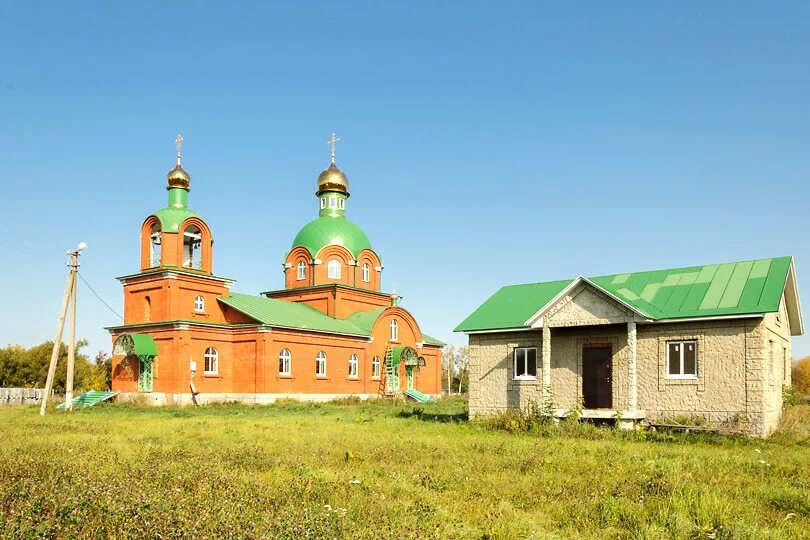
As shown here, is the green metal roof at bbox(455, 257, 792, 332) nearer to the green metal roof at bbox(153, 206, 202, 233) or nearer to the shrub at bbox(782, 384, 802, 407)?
the shrub at bbox(782, 384, 802, 407)

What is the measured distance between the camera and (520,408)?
21.3 metres

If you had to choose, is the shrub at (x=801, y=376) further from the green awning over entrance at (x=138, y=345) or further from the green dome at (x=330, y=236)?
the green awning over entrance at (x=138, y=345)

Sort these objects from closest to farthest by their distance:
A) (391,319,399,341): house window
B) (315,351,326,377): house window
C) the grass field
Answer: the grass field < (315,351,326,377): house window < (391,319,399,341): house window

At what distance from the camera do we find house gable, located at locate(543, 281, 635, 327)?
1920 centimetres

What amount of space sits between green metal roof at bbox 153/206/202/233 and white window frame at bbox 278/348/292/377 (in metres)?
7.67

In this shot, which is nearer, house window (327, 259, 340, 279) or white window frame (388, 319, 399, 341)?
house window (327, 259, 340, 279)

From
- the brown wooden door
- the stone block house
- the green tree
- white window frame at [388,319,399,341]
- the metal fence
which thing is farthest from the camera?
the green tree

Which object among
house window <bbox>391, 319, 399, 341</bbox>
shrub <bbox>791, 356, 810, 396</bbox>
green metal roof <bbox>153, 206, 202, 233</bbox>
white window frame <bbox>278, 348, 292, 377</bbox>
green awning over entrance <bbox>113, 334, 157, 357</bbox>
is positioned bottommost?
shrub <bbox>791, 356, 810, 396</bbox>

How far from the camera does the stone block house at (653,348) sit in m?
17.8

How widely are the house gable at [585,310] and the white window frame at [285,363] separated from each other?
18.0 meters

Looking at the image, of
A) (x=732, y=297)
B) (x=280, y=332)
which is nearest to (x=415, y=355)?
(x=280, y=332)

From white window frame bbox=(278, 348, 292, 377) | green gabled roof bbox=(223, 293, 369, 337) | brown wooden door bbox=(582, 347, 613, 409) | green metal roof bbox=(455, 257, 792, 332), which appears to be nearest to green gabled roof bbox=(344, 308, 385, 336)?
green gabled roof bbox=(223, 293, 369, 337)

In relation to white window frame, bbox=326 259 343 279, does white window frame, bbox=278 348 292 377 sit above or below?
below

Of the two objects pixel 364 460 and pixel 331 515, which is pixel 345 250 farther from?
pixel 331 515
